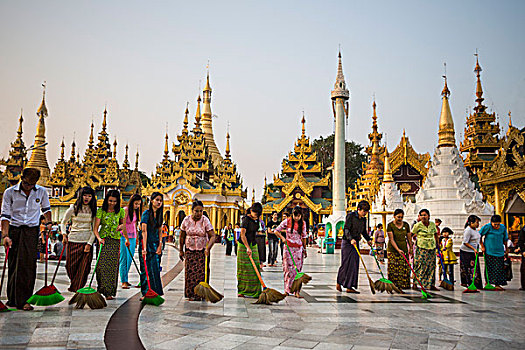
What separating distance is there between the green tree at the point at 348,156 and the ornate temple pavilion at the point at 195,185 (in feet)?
48.4

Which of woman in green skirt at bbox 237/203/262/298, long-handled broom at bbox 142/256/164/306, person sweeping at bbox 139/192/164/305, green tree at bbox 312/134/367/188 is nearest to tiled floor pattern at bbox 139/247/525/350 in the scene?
long-handled broom at bbox 142/256/164/306

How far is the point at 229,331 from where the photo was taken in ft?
15.2

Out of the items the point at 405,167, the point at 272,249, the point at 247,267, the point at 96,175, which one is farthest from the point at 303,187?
the point at 247,267

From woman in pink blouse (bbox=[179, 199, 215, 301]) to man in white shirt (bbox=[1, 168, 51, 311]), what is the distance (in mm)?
1918

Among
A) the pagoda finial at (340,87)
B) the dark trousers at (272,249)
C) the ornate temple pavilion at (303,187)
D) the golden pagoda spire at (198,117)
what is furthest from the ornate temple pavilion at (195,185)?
the dark trousers at (272,249)

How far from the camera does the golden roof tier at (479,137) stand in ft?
118

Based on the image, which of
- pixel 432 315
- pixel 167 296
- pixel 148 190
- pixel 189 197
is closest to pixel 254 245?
pixel 167 296

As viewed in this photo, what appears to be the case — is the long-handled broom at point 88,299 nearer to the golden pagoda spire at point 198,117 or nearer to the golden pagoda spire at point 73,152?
the golden pagoda spire at point 198,117

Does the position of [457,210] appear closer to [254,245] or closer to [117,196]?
[254,245]

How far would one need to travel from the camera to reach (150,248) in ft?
21.4

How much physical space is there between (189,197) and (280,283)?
98.9 feet

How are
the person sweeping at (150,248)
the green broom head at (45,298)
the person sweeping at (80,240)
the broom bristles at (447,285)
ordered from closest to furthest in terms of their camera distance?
the green broom head at (45,298) → the person sweeping at (80,240) → the person sweeping at (150,248) → the broom bristles at (447,285)

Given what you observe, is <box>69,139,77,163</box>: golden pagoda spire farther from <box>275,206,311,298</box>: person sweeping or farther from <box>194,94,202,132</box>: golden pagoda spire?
<box>275,206,311,298</box>: person sweeping

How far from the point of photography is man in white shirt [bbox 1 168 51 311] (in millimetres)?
5488
